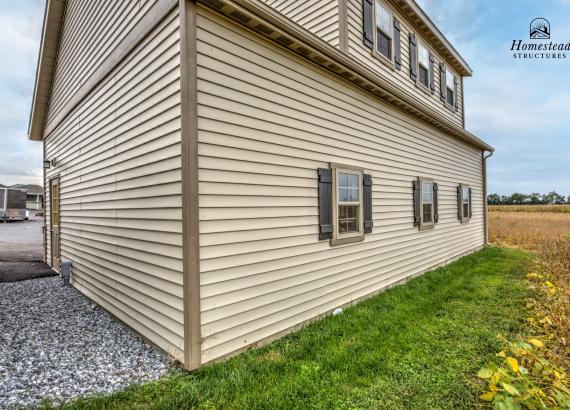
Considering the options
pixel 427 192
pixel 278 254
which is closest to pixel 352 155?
pixel 278 254

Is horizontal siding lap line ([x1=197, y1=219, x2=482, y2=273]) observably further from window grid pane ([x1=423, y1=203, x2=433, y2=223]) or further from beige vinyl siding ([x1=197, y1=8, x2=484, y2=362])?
window grid pane ([x1=423, y1=203, x2=433, y2=223])

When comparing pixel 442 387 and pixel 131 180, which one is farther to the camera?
pixel 131 180

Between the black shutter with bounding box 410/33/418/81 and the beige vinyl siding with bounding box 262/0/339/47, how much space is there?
3465 millimetres

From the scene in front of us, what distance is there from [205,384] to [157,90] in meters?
3.13

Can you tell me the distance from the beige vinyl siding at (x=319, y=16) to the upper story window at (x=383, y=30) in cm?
148

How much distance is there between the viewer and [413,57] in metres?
8.59

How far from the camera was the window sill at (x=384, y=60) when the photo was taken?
6877 mm

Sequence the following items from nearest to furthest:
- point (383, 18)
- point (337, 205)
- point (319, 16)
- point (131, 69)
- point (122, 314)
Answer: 1. point (131, 69)
2. point (122, 314)
3. point (337, 205)
4. point (319, 16)
5. point (383, 18)

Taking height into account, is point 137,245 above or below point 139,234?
below

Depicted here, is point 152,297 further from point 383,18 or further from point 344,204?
point 383,18

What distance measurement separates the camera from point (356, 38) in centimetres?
632

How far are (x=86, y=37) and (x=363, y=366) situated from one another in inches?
280

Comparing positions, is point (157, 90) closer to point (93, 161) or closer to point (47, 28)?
point (93, 161)

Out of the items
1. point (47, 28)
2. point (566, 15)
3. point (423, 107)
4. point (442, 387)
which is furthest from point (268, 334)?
point (566, 15)
